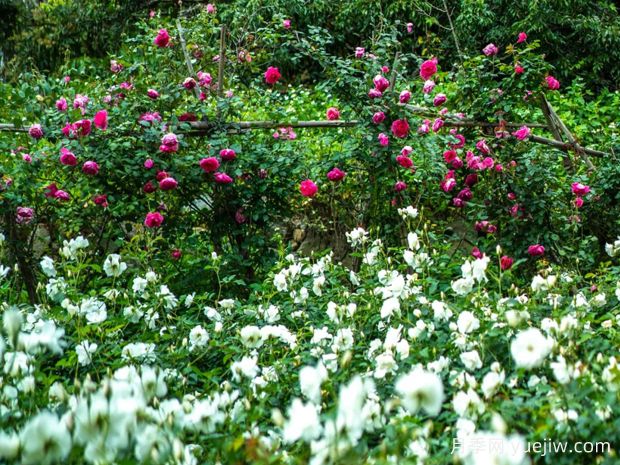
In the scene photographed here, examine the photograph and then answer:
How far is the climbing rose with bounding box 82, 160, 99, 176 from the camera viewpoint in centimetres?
338

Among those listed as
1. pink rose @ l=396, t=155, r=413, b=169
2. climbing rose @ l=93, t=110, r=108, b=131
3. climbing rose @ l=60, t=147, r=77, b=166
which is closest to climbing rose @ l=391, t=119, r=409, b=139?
pink rose @ l=396, t=155, r=413, b=169

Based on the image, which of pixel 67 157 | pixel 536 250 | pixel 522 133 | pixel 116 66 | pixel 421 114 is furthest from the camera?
pixel 116 66

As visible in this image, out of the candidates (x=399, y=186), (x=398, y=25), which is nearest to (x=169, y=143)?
(x=399, y=186)

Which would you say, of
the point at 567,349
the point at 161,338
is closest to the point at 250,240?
the point at 161,338

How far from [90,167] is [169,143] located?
38 cm

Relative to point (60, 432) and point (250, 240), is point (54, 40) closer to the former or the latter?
point (250, 240)

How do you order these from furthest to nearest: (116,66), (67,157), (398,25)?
(398,25), (116,66), (67,157)

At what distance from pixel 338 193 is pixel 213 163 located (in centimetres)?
88

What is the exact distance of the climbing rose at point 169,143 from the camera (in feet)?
11.2

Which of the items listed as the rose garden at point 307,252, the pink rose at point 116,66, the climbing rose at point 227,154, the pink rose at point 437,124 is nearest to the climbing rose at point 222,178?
the rose garden at point 307,252

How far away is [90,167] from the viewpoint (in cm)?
339

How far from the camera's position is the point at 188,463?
54.9 inches

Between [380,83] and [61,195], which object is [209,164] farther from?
[380,83]

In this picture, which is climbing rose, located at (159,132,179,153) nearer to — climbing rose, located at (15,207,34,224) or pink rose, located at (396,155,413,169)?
climbing rose, located at (15,207,34,224)
